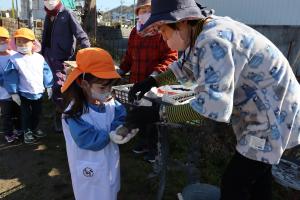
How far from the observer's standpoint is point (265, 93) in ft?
6.04

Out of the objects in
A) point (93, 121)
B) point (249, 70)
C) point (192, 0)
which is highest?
point (192, 0)

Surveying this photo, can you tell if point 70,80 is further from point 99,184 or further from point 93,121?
point 99,184

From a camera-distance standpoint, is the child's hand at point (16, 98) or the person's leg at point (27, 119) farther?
the person's leg at point (27, 119)

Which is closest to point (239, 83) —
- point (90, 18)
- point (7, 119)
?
point (7, 119)

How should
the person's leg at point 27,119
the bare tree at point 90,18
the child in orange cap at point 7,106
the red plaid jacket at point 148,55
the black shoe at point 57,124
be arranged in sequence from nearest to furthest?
the red plaid jacket at point 148,55 < the child in orange cap at point 7,106 < the person's leg at point 27,119 < the black shoe at point 57,124 < the bare tree at point 90,18

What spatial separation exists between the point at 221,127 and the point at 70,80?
6.37ft

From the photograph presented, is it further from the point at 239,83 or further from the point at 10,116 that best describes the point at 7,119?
the point at 239,83

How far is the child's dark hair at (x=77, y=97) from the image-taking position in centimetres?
247

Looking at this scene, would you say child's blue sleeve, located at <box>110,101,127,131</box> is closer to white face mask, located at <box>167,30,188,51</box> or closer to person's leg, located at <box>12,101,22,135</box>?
white face mask, located at <box>167,30,188,51</box>

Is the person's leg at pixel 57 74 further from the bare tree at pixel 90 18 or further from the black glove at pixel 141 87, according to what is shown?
the bare tree at pixel 90 18

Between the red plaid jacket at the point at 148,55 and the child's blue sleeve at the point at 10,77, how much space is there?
5.12 feet

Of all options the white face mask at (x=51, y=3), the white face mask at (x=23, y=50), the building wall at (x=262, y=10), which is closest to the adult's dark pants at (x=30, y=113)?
the white face mask at (x=23, y=50)

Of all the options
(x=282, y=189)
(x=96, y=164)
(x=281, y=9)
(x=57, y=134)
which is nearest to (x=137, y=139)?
(x=57, y=134)

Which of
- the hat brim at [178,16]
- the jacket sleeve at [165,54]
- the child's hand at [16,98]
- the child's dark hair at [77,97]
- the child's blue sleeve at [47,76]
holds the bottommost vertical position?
the child's hand at [16,98]
